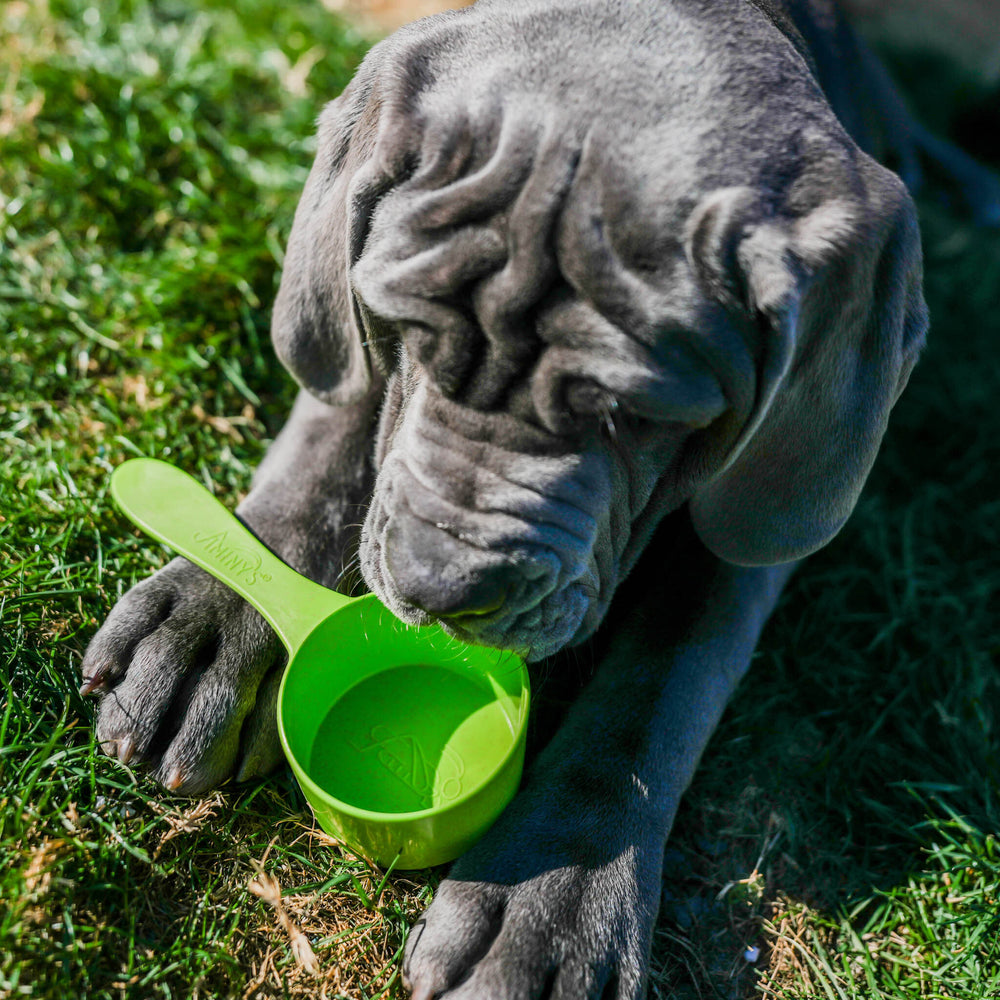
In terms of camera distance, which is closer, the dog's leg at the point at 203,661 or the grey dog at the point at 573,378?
the grey dog at the point at 573,378

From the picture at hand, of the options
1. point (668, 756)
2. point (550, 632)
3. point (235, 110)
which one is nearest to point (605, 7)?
point (550, 632)

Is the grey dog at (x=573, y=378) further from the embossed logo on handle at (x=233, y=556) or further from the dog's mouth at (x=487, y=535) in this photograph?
the embossed logo on handle at (x=233, y=556)

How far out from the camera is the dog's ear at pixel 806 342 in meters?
2.57

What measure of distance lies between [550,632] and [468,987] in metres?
0.91

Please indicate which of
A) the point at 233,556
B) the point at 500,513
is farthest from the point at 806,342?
the point at 233,556

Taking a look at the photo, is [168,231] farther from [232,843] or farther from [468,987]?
[468,987]

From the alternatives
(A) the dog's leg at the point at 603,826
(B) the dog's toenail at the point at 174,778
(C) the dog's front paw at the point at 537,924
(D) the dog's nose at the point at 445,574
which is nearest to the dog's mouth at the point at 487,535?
(D) the dog's nose at the point at 445,574

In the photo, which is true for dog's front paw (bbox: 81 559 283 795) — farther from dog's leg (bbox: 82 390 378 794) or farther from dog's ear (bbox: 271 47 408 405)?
dog's ear (bbox: 271 47 408 405)

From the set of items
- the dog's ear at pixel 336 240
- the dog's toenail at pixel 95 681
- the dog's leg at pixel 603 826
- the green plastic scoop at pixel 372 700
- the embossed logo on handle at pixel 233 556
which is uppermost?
the dog's ear at pixel 336 240

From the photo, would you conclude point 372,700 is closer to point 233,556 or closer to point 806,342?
point 233,556

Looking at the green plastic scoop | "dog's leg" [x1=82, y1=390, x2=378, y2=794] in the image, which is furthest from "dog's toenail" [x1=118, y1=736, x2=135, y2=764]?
the green plastic scoop

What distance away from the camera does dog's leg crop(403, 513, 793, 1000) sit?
104 inches

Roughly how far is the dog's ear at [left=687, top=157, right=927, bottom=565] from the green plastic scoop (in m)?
0.89

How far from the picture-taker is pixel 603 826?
289cm
